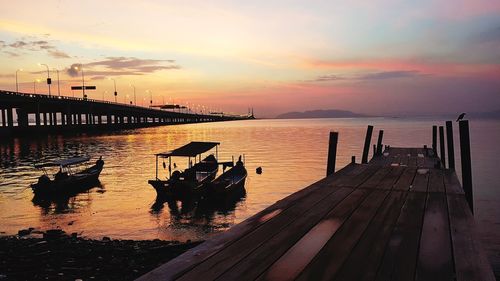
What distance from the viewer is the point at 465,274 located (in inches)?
171

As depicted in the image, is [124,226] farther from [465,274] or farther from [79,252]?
[465,274]

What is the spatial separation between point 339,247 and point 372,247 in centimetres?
43

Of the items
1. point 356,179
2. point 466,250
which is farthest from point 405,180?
point 466,250

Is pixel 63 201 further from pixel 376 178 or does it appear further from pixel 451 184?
pixel 451 184

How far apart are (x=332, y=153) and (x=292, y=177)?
2315cm

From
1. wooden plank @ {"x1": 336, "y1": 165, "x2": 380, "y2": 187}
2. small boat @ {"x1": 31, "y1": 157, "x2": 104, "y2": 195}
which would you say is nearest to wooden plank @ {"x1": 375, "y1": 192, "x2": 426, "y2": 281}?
wooden plank @ {"x1": 336, "y1": 165, "x2": 380, "y2": 187}

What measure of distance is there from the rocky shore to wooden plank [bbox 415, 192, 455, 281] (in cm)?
962

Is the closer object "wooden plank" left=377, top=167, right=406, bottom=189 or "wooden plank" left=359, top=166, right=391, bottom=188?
"wooden plank" left=377, top=167, right=406, bottom=189

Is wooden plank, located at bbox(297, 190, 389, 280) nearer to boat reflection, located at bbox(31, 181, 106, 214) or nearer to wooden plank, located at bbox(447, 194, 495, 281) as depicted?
wooden plank, located at bbox(447, 194, 495, 281)

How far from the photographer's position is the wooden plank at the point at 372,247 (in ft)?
14.3

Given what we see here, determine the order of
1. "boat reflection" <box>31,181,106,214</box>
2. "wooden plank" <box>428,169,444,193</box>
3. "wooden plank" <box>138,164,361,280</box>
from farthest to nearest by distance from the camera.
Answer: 1. "boat reflection" <box>31,181,106,214</box>
2. "wooden plank" <box>428,169,444,193</box>
3. "wooden plank" <box>138,164,361,280</box>

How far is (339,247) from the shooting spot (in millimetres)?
5246

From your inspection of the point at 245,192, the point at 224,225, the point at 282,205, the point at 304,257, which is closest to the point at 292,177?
the point at 245,192

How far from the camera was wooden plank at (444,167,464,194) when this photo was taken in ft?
30.9
